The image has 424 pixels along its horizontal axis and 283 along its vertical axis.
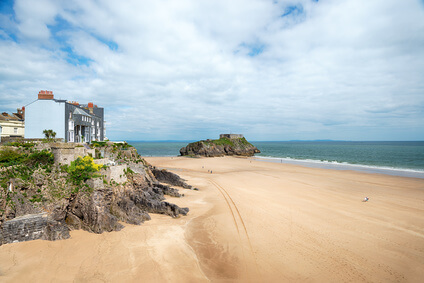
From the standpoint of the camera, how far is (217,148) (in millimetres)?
79562

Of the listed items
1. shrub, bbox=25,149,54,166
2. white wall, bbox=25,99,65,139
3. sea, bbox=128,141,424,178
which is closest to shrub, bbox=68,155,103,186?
shrub, bbox=25,149,54,166

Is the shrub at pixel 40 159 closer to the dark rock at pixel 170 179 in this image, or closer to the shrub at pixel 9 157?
the shrub at pixel 9 157

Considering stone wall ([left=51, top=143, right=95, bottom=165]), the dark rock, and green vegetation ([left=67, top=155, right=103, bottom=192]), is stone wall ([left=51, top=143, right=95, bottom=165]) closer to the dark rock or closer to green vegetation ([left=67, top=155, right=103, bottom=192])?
green vegetation ([left=67, top=155, right=103, bottom=192])

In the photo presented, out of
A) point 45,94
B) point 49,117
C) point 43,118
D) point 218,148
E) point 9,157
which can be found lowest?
point 9,157

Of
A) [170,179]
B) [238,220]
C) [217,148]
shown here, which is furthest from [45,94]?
[217,148]

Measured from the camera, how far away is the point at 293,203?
20.2m

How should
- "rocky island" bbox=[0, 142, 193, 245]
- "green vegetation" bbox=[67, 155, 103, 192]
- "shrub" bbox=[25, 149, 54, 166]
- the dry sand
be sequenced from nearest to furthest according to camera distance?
the dry sand, "rocky island" bbox=[0, 142, 193, 245], "green vegetation" bbox=[67, 155, 103, 192], "shrub" bbox=[25, 149, 54, 166]

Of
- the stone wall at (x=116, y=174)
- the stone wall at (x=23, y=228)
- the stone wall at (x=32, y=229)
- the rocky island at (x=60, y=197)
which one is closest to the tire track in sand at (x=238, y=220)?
the rocky island at (x=60, y=197)

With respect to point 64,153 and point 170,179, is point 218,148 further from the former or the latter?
point 64,153

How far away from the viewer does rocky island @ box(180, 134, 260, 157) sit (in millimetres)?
75875

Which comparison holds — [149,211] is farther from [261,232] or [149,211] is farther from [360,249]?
[360,249]

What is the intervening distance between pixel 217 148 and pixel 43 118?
5896cm

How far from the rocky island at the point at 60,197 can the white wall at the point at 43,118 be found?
10.1 m

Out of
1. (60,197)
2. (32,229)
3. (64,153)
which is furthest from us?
(64,153)
